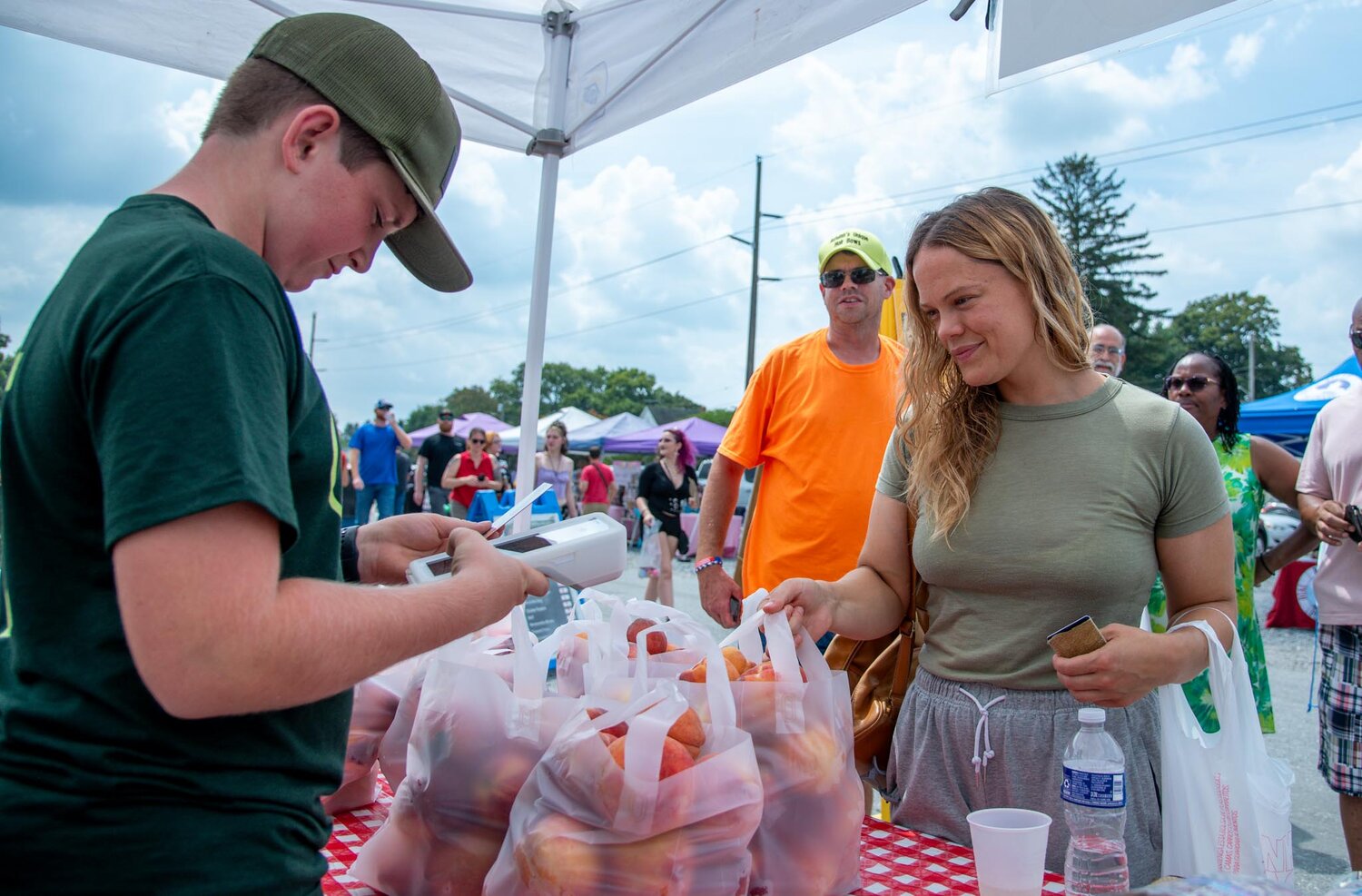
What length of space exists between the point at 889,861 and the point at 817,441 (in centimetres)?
193

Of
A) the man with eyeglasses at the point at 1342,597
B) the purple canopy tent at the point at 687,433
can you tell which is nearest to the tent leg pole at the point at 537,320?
the man with eyeglasses at the point at 1342,597

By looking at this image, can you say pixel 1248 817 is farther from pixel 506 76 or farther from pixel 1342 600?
pixel 506 76

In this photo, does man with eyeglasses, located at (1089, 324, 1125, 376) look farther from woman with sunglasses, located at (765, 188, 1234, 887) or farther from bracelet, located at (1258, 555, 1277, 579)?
woman with sunglasses, located at (765, 188, 1234, 887)

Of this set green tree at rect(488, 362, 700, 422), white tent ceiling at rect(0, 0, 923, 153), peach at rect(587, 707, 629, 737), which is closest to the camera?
peach at rect(587, 707, 629, 737)

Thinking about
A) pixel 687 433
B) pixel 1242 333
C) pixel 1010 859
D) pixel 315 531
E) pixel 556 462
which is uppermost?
pixel 1242 333

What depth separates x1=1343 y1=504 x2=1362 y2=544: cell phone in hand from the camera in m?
3.27

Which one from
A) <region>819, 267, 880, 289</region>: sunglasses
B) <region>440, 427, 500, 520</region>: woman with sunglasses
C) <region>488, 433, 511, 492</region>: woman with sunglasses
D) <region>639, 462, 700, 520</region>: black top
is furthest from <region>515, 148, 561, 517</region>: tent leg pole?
<region>488, 433, 511, 492</region>: woman with sunglasses

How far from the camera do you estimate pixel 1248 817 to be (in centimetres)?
150

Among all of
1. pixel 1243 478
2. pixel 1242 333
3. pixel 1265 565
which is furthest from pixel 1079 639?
pixel 1242 333

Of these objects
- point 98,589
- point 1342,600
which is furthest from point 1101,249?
point 98,589

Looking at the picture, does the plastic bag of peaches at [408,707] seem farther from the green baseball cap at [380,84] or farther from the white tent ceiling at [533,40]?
the white tent ceiling at [533,40]

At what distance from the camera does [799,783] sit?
1.35 metres

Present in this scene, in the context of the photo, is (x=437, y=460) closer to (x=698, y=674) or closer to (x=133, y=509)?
(x=698, y=674)

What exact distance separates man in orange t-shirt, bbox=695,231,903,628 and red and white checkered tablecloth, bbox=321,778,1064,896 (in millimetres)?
1583
